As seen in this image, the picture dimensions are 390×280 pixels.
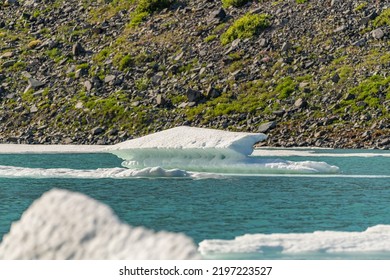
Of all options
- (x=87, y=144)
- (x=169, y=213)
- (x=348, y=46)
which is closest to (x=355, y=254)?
(x=169, y=213)

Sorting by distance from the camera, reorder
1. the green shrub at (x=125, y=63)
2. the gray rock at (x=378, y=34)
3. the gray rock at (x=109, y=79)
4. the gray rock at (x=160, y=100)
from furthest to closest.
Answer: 1. the green shrub at (x=125, y=63)
2. the gray rock at (x=109, y=79)
3. the gray rock at (x=378, y=34)
4. the gray rock at (x=160, y=100)

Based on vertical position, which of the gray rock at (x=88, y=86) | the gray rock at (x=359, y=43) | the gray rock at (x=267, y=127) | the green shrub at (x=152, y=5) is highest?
the green shrub at (x=152, y=5)

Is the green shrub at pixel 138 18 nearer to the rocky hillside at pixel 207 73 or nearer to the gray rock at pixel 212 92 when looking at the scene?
the rocky hillside at pixel 207 73

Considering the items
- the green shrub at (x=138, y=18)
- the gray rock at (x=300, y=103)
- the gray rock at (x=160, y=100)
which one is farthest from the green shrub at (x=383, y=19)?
the green shrub at (x=138, y=18)

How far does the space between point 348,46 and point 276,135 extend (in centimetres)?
2004

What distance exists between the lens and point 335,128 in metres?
86.9

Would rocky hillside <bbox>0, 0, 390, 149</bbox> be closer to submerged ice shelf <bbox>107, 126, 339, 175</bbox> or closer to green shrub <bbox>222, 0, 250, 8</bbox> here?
green shrub <bbox>222, 0, 250, 8</bbox>

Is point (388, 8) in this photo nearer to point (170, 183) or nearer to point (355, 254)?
point (170, 183)

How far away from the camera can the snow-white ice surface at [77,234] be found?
14734 mm

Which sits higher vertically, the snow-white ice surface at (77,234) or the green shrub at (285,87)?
the snow-white ice surface at (77,234)

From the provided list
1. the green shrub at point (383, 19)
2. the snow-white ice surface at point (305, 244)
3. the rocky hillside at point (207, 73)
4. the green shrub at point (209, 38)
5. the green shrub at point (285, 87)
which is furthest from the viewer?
the green shrub at point (209, 38)

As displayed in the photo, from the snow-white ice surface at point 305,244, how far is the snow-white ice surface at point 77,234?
9.01 metres

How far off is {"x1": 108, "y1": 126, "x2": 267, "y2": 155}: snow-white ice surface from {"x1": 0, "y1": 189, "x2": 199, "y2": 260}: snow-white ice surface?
34.6 metres

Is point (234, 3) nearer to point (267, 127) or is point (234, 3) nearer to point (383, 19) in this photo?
point (383, 19)
